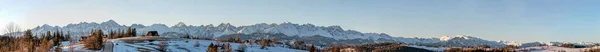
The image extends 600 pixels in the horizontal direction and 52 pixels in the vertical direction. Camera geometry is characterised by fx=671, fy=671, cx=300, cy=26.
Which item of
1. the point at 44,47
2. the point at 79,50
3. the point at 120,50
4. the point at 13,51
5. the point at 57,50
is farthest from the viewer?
the point at 120,50

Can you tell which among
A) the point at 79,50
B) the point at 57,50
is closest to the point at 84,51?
the point at 79,50

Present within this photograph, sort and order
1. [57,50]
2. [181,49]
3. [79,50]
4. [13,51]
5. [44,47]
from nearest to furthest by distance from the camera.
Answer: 1. [57,50]
2. [44,47]
3. [13,51]
4. [79,50]
5. [181,49]

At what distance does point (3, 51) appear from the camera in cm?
5494

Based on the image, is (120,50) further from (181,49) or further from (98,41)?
(181,49)

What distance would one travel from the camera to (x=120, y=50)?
213 feet

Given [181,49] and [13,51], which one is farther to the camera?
[181,49]

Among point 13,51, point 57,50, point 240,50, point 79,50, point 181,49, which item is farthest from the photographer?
point 240,50

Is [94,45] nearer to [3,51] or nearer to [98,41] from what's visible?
[98,41]

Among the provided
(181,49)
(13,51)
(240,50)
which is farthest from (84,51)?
(240,50)

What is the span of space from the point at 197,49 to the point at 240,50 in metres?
6.54

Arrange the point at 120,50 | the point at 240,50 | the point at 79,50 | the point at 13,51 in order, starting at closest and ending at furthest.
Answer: the point at 13,51 < the point at 79,50 < the point at 120,50 < the point at 240,50

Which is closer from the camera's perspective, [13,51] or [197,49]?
[13,51]

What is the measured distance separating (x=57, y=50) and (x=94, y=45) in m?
12.1

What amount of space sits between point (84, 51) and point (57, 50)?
941 cm
